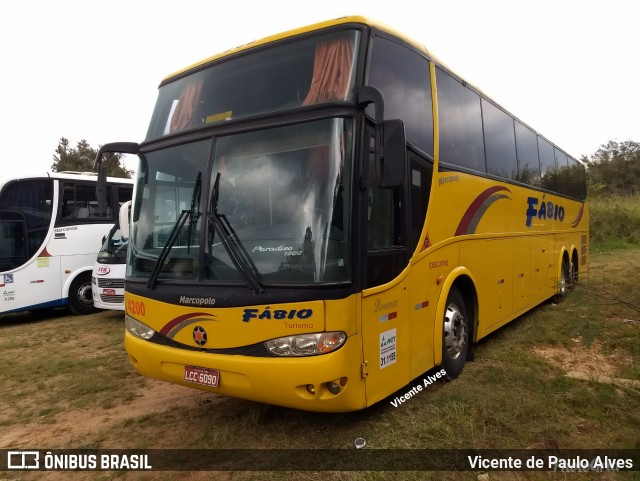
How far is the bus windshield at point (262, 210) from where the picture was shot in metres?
3.50

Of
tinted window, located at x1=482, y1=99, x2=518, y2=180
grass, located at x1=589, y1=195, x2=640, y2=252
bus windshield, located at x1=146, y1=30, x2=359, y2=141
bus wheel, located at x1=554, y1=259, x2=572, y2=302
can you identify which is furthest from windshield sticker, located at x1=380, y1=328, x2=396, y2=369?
grass, located at x1=589, y1=195, x2=640, y2=252

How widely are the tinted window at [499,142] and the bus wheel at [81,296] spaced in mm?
9317

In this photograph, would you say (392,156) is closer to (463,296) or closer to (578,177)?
(463,296)

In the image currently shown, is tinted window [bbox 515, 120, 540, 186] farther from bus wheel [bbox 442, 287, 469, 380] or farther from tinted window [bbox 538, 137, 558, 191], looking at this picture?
bus wheel [bbox 442, 287, 469, 380]

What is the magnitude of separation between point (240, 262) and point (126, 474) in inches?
70.4

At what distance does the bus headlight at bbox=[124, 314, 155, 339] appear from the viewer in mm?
4168

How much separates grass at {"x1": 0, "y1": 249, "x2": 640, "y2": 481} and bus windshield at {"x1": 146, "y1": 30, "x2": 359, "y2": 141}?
104 inches

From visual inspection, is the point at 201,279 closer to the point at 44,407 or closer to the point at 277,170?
the point at 277,170

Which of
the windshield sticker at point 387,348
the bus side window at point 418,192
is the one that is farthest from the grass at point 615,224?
the windshield sticker at point 387,348

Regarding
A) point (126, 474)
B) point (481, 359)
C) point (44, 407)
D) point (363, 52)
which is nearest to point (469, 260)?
point (481, 359)

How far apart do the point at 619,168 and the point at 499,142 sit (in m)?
40.3

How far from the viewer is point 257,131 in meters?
3.85

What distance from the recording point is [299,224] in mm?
3562

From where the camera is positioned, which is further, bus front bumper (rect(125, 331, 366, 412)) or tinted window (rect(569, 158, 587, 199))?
tinted window (rect(569, 158, 587, 199))
